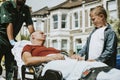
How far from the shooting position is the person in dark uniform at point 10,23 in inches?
215

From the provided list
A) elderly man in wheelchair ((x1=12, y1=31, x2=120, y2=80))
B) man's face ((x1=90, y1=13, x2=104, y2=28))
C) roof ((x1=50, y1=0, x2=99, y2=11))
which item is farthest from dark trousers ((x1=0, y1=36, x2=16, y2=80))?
roof ((x1=50, y1=0, x2=99, y2=11))

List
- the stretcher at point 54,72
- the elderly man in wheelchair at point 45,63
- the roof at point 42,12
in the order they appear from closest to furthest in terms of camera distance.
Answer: the stretcher at point 54,72
the elderly man in wheelchair at point 45,63
the roof at point 42,12

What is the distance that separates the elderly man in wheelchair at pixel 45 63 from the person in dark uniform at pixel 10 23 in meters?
0.26

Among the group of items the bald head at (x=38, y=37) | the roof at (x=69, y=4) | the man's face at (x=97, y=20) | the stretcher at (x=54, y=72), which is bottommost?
the roof at (x=69, y=4)

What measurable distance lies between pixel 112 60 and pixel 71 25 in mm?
41880

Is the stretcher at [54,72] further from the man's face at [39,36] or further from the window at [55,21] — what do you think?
the window at [55,21]

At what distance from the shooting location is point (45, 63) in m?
4.72

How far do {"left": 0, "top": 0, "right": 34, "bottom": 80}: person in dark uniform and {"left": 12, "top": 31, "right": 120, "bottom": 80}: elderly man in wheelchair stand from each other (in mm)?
262

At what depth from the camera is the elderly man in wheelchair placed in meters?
4.15

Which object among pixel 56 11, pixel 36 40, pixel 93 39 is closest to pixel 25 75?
pixel 36 40

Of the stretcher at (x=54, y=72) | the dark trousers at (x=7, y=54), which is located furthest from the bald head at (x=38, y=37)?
the dark trousers at (x=7, y=54)

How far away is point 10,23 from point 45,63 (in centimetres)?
101

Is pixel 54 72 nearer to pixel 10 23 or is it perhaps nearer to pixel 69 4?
pixel 10 23

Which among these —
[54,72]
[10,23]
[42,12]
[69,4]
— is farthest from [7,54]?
[42,12]
